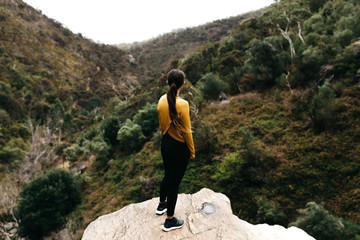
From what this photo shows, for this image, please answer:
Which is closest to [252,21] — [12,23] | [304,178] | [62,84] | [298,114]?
[298,114]

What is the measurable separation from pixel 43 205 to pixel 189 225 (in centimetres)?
1381

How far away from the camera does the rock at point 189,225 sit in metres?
2.97

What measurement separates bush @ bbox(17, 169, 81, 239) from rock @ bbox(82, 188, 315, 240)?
12.0m

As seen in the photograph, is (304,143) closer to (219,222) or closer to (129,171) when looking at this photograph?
(219,222)

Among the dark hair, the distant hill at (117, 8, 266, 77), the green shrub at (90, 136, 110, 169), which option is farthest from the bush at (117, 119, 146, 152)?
the distant hill at (117, 8, 266, 77)

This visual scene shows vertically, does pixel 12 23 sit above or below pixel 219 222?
above

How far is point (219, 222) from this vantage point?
3238mm

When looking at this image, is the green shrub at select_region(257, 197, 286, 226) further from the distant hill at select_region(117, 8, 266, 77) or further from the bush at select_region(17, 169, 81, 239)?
the distant hill at select_region(117, 8, 266, 77)

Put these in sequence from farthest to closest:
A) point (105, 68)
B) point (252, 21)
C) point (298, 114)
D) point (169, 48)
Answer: point (169, 48) < point (105, 68) < point (252, 21) < point (298, 114)

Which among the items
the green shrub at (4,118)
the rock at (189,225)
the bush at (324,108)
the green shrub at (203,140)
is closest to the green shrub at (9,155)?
the green shrub at (4,118)

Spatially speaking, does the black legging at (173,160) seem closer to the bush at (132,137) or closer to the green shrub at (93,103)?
the bush at (132,137)

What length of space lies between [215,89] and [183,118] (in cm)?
1790

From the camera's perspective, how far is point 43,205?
497 inches

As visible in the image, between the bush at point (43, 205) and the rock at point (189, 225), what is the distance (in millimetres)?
11956
